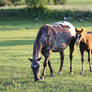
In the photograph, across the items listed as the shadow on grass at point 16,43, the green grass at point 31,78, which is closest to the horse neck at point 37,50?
the green grass at point 31,78

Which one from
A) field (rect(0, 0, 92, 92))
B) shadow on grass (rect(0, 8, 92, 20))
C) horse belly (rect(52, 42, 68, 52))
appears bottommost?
shadow on grass (rect(0, 8, 92, 20))

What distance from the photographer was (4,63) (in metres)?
14.5

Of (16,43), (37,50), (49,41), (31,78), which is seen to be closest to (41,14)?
(16,43)

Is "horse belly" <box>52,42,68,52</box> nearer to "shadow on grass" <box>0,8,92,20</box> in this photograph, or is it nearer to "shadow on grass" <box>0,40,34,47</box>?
"shadow on grass" <box>0,40,34,47</box>

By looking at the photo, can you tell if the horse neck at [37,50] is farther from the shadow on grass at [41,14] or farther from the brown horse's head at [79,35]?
the shadow on grass at [41,14]

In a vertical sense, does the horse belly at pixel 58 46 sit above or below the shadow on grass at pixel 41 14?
above

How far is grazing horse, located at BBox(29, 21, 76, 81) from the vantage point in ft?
34.6

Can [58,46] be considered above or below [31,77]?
above

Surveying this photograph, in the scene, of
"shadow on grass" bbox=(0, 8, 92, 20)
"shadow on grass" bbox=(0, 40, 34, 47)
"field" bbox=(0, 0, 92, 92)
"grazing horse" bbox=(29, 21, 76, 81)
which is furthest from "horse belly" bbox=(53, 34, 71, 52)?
"shadow on grass" bbox=(0, 8, 92, 20)

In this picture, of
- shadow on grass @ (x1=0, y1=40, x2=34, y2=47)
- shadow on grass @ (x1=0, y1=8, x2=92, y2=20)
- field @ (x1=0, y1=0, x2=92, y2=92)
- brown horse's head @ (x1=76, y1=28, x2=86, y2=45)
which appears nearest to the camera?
field @ (x1=0, y1=0, x2=92, y2=92)

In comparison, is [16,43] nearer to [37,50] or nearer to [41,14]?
[37,50]

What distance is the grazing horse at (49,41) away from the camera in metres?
10.5

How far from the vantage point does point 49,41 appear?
446 inches

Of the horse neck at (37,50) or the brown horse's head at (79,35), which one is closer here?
the horse neck at (37,50)
